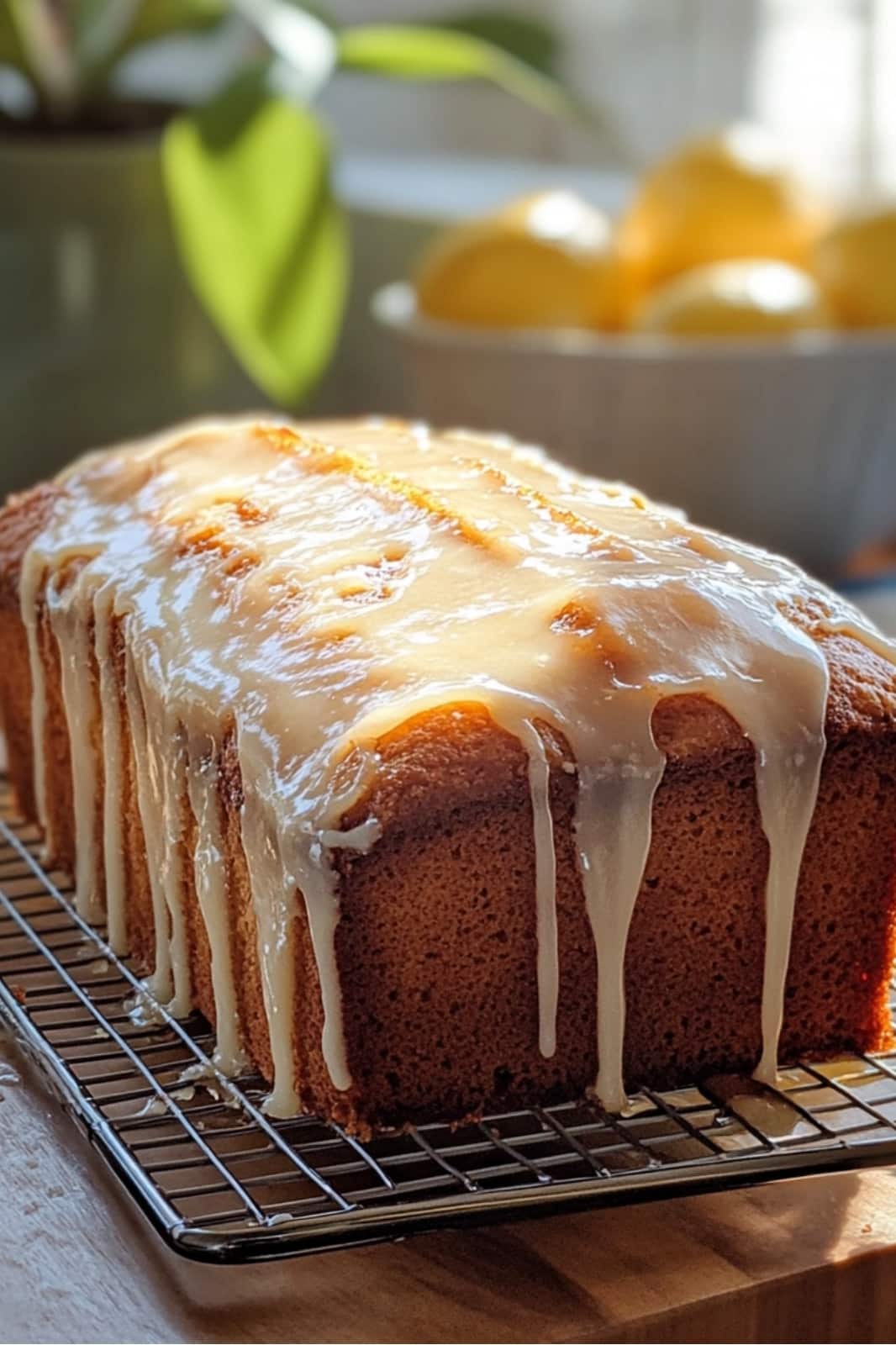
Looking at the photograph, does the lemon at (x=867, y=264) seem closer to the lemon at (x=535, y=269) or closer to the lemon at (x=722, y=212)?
the lemon at (x=722, y=212)

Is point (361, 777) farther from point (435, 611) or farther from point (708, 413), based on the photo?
point (708, 413)

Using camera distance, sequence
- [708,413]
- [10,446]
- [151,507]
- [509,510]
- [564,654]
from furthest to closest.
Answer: [10,446] < [708,413] < [151,507] < [509,510] < [564,654]

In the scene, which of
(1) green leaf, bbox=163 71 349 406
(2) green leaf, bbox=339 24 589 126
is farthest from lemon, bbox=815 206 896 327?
(1) green leaf, bbox=163 71 349 406

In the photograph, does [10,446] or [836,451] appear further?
[10,446]

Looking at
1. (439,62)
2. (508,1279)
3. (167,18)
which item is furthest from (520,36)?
(508,1279)

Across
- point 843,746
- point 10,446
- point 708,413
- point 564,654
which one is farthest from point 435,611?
point 10,446

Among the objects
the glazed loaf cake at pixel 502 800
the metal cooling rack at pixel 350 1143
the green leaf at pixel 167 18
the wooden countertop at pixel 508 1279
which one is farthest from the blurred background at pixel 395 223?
the wooden countertop at pixel 508 1279

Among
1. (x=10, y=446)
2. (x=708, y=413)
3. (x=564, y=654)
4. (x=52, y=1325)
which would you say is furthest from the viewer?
(x=10, y=446)
